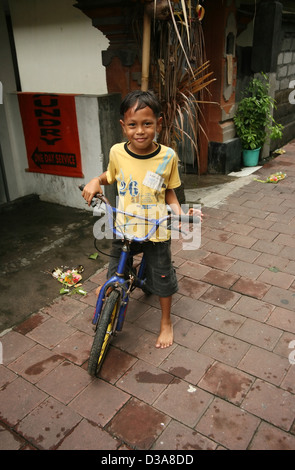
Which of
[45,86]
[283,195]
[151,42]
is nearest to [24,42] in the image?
[45,86]

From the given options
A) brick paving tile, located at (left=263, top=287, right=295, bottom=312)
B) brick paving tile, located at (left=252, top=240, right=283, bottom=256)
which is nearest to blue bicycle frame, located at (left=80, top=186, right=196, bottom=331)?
brick paving tile, located at (left=263, top=287, right=295, bottom=312)

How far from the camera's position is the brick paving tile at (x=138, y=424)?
2266 millimetres

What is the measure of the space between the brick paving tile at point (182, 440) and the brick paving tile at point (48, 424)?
54cm

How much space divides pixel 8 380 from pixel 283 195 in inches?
189

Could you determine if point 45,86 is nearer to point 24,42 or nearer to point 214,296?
point 24,42

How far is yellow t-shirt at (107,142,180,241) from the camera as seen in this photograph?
2607 millimetres

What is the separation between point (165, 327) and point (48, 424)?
111cm

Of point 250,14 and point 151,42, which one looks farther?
point 250,14

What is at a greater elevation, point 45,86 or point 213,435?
point 45,86

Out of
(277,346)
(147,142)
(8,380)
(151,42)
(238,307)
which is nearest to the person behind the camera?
(147,142)

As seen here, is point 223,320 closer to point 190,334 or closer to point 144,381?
point 190,334

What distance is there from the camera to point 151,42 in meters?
4.43

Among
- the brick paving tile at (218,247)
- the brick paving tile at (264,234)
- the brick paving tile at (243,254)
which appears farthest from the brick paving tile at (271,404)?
the brick paving tile at (264,234)

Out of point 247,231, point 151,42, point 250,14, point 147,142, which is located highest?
point 250,14
